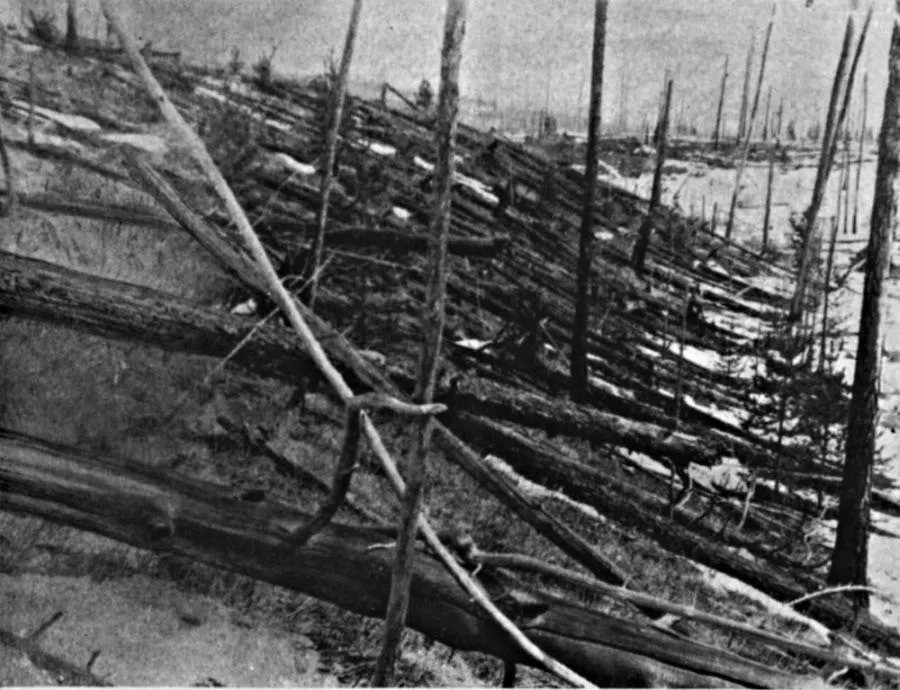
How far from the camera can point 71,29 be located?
297 centimetres

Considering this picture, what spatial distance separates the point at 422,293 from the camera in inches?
113

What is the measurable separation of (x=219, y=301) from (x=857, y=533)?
6.53 ft

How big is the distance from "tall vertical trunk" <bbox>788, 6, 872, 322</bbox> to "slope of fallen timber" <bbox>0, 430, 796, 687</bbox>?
1198 mm

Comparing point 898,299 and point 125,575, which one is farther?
point 898,299

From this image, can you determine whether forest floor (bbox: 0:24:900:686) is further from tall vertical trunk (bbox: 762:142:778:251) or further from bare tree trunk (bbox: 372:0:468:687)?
tall vertical trunk (bbox: 762:142:778:251)

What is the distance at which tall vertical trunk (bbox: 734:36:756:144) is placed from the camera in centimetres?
317

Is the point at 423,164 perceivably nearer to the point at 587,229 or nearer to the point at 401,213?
the point at 401,213

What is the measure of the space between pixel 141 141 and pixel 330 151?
541mm

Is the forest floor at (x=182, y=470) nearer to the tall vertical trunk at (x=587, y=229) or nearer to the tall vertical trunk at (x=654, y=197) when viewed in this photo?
the tall vertical trunk at (x=587, y=229)

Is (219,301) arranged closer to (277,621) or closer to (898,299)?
(277,621)

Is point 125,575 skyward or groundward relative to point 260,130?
groundward

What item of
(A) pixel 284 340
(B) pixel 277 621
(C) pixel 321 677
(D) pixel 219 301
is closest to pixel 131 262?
(D) pixel 219 301

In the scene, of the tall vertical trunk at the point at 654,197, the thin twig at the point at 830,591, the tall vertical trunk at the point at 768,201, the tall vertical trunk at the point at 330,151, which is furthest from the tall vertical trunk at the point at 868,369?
the tall vertical trunk at the point at 330,151

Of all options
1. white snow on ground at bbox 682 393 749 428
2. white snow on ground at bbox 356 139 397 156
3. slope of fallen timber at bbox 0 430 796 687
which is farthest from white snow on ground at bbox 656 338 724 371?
white snow on ground at bbox 356 139 397 156
